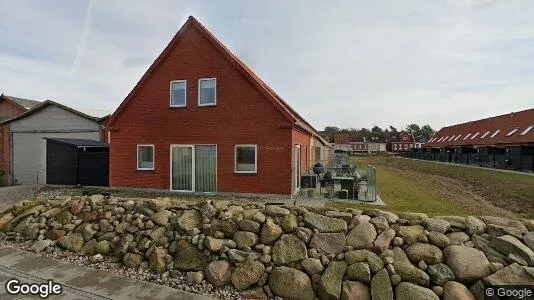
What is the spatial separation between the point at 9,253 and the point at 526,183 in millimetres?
30254

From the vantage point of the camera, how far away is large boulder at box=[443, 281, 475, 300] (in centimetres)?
648

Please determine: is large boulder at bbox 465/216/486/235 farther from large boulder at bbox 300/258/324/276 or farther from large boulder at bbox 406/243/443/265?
large boulder at bbox 300/258/324/276

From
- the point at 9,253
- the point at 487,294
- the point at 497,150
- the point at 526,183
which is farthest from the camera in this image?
the point at 497,150

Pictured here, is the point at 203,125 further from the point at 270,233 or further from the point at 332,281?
the point at 332,281

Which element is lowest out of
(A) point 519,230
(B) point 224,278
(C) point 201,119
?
(B) point 224,278

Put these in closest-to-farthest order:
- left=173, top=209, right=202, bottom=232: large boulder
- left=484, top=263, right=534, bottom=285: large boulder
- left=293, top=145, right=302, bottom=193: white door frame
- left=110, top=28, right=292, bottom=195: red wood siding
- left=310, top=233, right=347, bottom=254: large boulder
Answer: left=484, top=263, right=534, bottom=285: large boulder → left=310, top=233, right=347, bottom=254: large boulder → left=173, top=209, right=202, bottom=232: large boulder → left=110, top=28, right=292, bottom=195: red wood siding → left=293, top=145, right=302, bottom=193: white door frame

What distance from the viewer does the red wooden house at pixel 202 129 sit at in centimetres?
1445

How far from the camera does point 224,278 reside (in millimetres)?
7715

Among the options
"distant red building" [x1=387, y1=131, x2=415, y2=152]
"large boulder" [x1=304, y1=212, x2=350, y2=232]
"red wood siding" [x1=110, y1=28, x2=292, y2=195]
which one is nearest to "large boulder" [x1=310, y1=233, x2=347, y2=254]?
"large boulder" [x1=304, y1=212, x2=350, y2=232]

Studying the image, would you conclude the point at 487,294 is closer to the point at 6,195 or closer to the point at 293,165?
the point at 293,165

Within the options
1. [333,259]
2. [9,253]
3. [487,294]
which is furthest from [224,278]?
[9,253]

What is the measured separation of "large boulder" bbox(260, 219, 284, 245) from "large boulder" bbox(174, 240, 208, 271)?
162cm

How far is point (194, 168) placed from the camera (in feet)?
51.5

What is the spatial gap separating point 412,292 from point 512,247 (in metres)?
2.52
